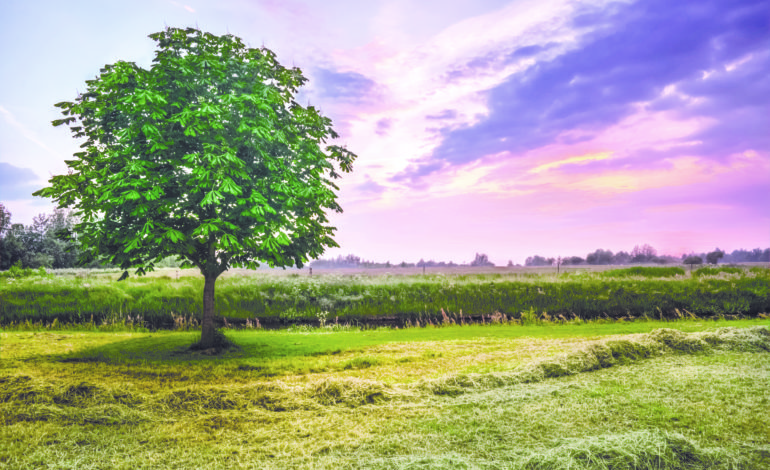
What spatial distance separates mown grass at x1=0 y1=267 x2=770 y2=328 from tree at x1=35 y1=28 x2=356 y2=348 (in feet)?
28.9

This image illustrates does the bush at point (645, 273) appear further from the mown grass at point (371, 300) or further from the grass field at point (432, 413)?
the grass field at point (432, 413)

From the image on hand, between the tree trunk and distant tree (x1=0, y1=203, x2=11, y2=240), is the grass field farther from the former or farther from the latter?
distant tree (x1=0, y1=203, x2=11, y2=240)

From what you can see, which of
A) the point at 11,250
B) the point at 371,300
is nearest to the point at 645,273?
the point at 371,300

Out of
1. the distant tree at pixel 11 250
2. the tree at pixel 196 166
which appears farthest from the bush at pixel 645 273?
the distant tree at pixel 11 250

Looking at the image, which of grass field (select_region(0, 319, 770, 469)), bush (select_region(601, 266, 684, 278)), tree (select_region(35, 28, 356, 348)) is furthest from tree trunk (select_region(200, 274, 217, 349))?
bush (select_region(601, 266, 684, 278))

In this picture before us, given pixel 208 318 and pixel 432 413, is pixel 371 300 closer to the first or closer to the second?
pixel 208 318

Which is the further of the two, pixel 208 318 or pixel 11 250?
pixel 11 250

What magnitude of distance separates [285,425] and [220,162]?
7.04 meters

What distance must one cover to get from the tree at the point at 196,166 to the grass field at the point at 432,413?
3530 millimetres

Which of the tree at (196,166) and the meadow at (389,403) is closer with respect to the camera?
the meadow at (389,403)

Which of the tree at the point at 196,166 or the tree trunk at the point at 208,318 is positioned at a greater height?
the tree at the point at 196,166

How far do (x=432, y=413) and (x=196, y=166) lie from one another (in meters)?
8.45

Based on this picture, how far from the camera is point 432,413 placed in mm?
6348

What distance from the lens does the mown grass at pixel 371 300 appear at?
71.5ft
